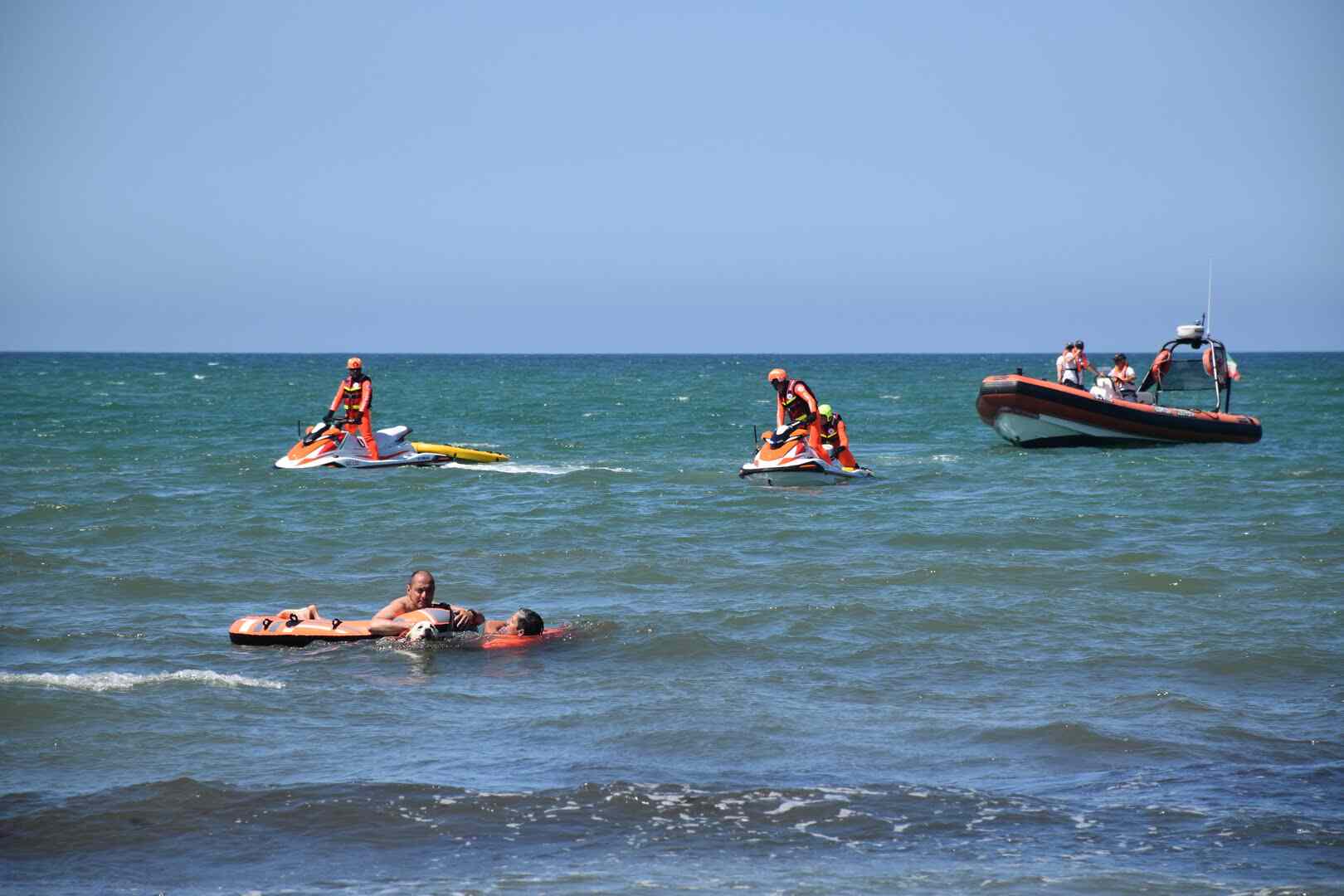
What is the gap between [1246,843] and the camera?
6613mm

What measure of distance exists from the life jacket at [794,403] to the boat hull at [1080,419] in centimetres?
693

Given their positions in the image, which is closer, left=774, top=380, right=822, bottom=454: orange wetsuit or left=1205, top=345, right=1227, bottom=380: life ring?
left=774, top=380, right=822, bottom=454: orange wetsuit

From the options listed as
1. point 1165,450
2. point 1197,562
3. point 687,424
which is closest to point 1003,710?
point 1197,562

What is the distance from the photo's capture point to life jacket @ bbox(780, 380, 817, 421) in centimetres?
2017

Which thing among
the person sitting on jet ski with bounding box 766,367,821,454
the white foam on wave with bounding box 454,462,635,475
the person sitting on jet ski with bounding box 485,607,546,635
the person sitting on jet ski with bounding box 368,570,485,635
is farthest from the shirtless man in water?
the white foam on wave with bounding box 454,462,635,475

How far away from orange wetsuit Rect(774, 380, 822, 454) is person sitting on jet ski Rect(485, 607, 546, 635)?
978 cm

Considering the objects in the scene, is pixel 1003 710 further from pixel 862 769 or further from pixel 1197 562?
pixel 1197 562

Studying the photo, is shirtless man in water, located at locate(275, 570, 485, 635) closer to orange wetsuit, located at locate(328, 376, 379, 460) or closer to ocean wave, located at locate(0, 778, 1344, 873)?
ocean wave, located at locate(0, 778, 1344, 873)

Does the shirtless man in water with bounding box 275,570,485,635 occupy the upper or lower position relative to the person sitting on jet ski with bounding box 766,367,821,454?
lower

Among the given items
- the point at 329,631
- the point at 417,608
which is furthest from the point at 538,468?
the point at 329,631

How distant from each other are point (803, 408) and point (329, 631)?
10835 mm

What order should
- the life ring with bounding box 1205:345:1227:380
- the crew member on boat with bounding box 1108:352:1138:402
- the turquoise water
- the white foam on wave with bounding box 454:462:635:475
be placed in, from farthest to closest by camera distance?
the crew member on boat with bounding box 1108:352:1138:402 < the life ring with bounding box 1205:345:1227:380 < the white foam on wave with bounding box 454:462:635:475 < the turquoise water

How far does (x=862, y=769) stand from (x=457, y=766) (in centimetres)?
210

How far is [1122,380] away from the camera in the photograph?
88.1 feet
